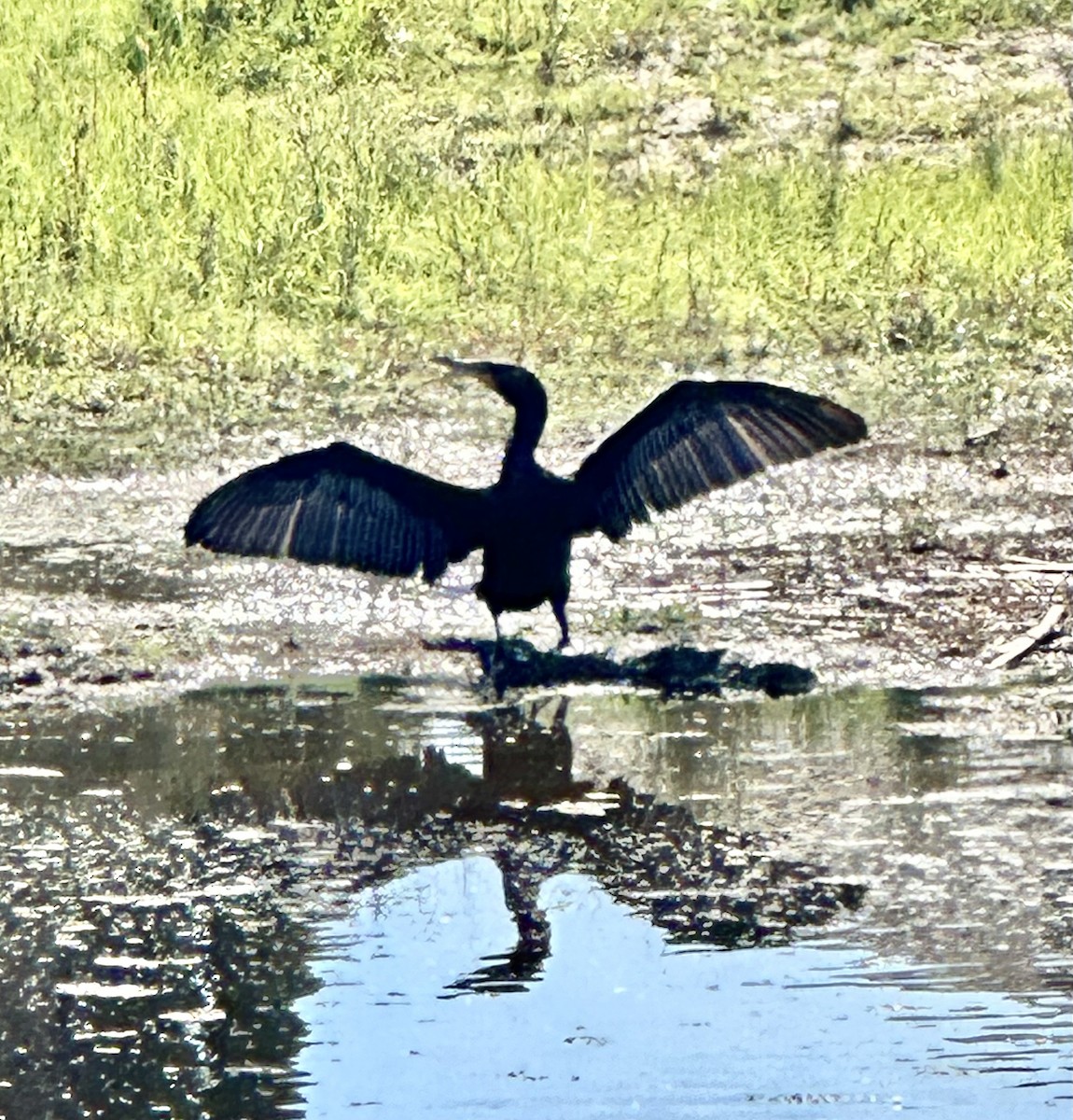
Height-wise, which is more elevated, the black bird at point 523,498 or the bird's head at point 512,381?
the bird's head at point 512,381

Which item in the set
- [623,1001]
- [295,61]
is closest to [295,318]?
[295,61]

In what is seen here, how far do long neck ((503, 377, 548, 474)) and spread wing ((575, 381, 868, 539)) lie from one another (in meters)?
0.15

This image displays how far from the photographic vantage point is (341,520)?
6.69m

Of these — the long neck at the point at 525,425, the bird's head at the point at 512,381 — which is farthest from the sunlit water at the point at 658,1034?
the bird's head at the point at 512,381

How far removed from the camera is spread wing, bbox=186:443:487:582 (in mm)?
6641

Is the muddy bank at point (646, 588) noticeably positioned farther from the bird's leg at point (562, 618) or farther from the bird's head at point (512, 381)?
the bird's head at point (512, 381)

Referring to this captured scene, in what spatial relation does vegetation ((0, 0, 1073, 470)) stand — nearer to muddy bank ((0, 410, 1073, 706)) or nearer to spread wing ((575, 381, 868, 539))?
muddy bank ((0, 410, 1073, 706))

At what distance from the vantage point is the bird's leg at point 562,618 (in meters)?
6.82

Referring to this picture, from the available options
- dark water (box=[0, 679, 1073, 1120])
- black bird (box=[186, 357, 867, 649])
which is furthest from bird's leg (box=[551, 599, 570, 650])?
dark water (box=[0, 679, 1073, 1120])

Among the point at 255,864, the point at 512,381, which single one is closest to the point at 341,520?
the point at 512,381

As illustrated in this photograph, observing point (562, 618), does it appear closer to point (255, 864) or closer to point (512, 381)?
point (512, 381)

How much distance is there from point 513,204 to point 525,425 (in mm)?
4641

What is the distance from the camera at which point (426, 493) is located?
261 inches

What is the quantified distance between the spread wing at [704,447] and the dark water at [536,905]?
57 centimetres
